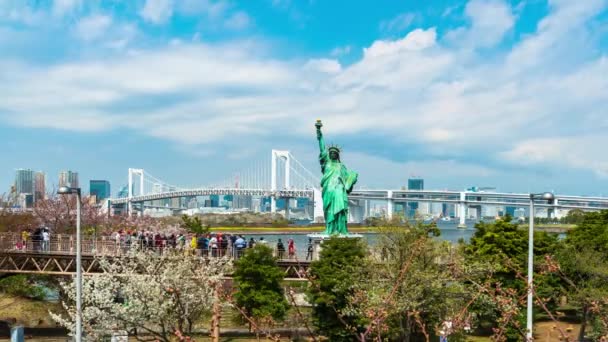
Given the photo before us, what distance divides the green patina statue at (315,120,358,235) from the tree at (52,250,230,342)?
5135 mm

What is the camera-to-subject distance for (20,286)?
33.8 meters

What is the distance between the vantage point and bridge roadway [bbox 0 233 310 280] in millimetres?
27453

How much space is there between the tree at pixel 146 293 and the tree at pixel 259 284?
0.87m

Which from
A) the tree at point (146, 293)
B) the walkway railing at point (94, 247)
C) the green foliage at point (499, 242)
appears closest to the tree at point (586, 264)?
the green foliage at point (499, 242)

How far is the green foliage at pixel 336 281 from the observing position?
22172 millimetres

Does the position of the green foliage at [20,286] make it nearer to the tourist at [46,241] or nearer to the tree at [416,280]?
the tourist at [46,241]

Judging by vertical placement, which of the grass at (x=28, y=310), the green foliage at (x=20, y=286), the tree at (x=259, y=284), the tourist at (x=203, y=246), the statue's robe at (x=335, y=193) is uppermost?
the statue's robe at (x=335, y=193)

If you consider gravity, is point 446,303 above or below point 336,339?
above

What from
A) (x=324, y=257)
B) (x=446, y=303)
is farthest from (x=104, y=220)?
(x=446, y=303)

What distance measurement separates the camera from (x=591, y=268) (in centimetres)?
2555

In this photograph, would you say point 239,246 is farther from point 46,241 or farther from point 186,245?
point 46,241

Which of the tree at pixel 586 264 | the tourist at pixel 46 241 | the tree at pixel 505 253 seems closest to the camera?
the tree at pixel 586 264

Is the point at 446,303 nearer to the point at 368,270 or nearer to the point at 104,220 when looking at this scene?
the point at 368,270

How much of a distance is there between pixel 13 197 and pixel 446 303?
2486 cm
